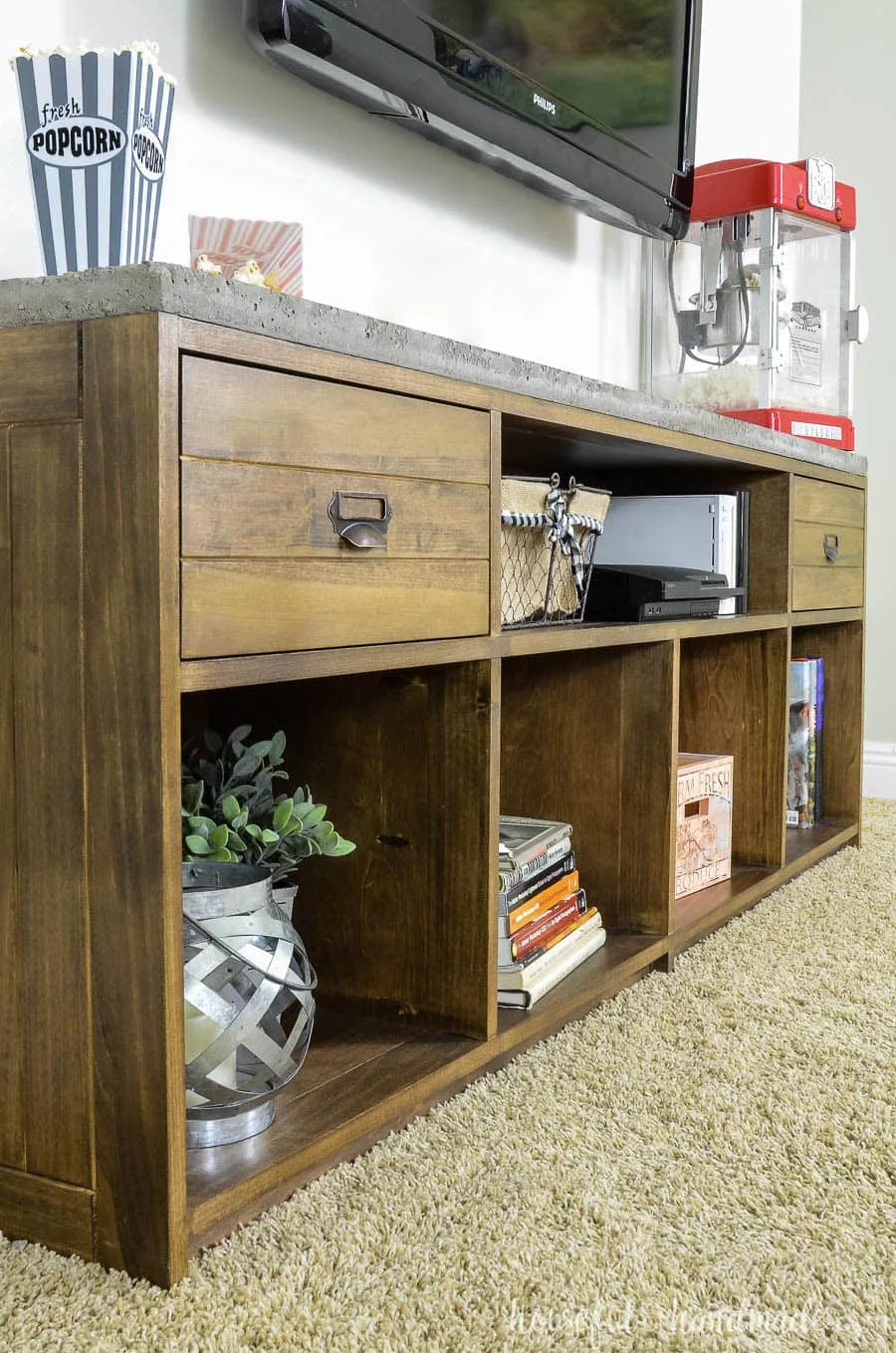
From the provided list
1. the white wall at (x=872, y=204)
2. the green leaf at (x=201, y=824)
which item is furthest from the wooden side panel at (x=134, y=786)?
the white wall at (x=872, y=204)

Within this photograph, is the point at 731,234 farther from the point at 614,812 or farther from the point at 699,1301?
the point at 699,1301

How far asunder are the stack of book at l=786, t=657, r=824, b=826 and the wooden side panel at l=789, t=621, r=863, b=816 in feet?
0.21

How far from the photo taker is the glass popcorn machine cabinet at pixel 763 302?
7.48ft

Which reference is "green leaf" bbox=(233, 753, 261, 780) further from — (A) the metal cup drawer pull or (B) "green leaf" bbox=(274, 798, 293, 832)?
(A) the metal cup drawer pull

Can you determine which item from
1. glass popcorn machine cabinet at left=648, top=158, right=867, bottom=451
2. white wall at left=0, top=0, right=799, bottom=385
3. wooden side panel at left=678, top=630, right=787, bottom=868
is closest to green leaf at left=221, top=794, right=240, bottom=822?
white wall at left=0, top=0, right=799, bottom=385

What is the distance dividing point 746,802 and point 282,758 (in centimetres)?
103

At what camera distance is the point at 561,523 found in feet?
5.02

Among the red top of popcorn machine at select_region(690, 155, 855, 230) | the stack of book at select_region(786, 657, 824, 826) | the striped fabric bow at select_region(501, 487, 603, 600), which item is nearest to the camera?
the striped fabric bow at select_region(501, 487, 603, 600)

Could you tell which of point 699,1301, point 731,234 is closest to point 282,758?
point 699,1301

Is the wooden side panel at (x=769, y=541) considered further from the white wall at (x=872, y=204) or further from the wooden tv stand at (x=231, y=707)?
the white wall at (x=872, y=204)

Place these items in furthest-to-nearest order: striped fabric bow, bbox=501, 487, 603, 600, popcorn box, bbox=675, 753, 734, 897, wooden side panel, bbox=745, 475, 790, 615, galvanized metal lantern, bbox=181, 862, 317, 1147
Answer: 1. wooden side panel, bbox=745, 475, 790, 615
2. popcorn box, bbox=675, 753, 734, 897
3. striped fabric bow, bbox=501, 487, 603, 600
4. galvanized metal lantern, bbox=181, 862, 317, 1147

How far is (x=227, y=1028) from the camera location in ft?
3.15

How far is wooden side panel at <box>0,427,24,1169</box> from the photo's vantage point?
891 millimetres

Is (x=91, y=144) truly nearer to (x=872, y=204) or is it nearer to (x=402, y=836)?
(x=402, y=836)
